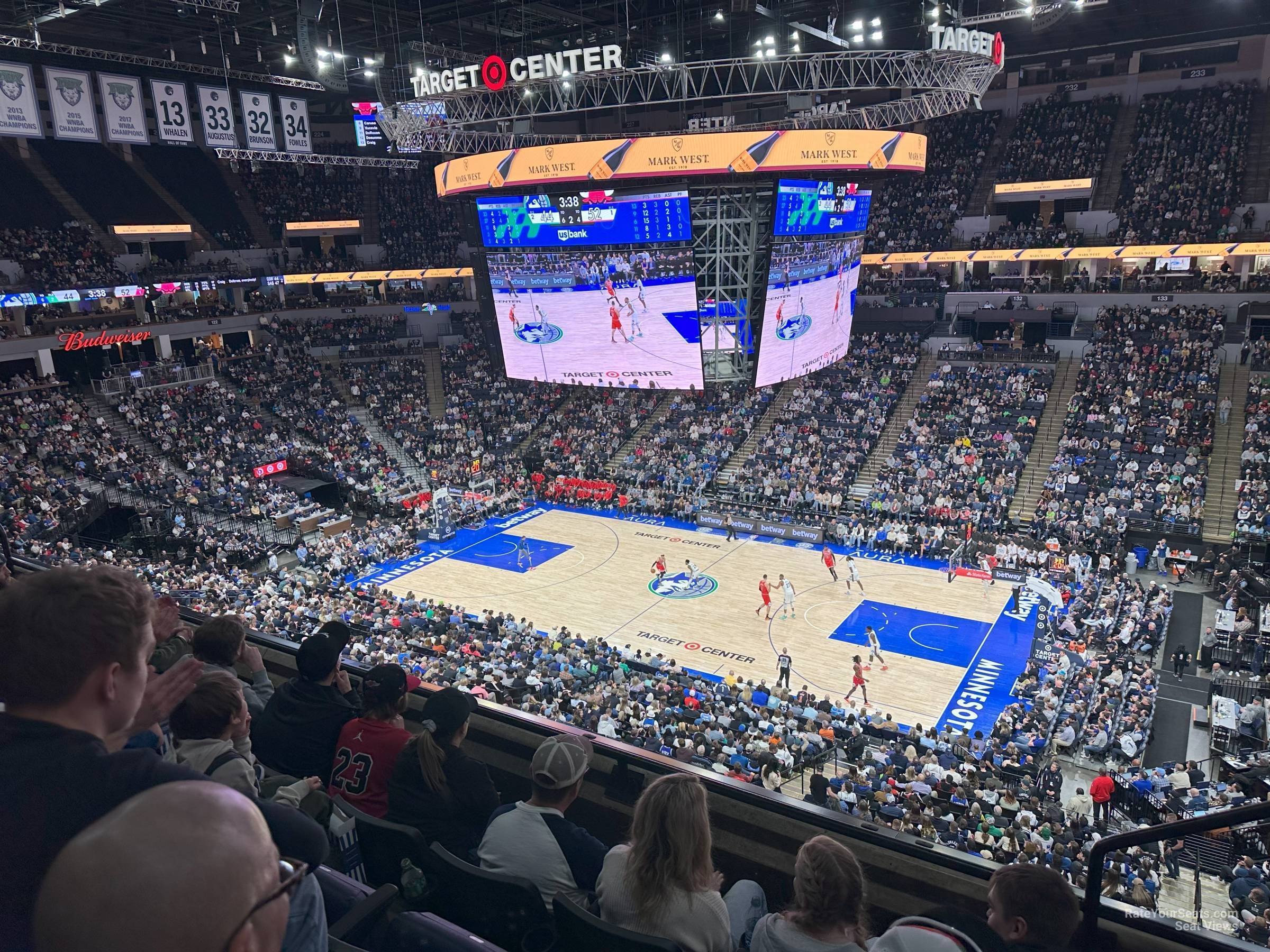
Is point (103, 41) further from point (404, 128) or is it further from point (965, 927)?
point (965, 927)

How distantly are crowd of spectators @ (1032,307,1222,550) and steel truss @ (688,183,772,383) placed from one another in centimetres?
1190

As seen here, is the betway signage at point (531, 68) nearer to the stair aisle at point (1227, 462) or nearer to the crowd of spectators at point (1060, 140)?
the stair aisle at point (1227, 462)

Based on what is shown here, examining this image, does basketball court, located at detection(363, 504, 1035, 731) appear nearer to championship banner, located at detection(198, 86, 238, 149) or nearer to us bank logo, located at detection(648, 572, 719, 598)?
us bank logo, located at detection(648, 572, 719, 598)

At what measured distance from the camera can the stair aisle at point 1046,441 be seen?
2739cm

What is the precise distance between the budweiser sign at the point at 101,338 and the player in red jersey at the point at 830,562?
32.2 metres

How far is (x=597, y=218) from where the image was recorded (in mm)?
20312

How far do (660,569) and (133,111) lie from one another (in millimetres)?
20354

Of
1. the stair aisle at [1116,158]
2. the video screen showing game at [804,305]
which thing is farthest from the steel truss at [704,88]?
the stair aisle at [1116,158]

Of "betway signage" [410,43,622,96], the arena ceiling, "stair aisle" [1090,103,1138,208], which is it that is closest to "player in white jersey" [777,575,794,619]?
"betway signage" [410,43,622,96]

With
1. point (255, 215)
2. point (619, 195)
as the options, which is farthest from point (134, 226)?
point (619, 195)

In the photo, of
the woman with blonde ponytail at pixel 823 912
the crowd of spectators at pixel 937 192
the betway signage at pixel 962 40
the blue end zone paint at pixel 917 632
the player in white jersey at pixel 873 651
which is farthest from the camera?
the crowd of spectators at pixel 937 192

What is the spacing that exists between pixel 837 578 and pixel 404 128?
683 inches

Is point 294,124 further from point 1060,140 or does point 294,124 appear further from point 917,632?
point 1060,140

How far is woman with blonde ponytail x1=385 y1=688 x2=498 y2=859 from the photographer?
12.5 feet
